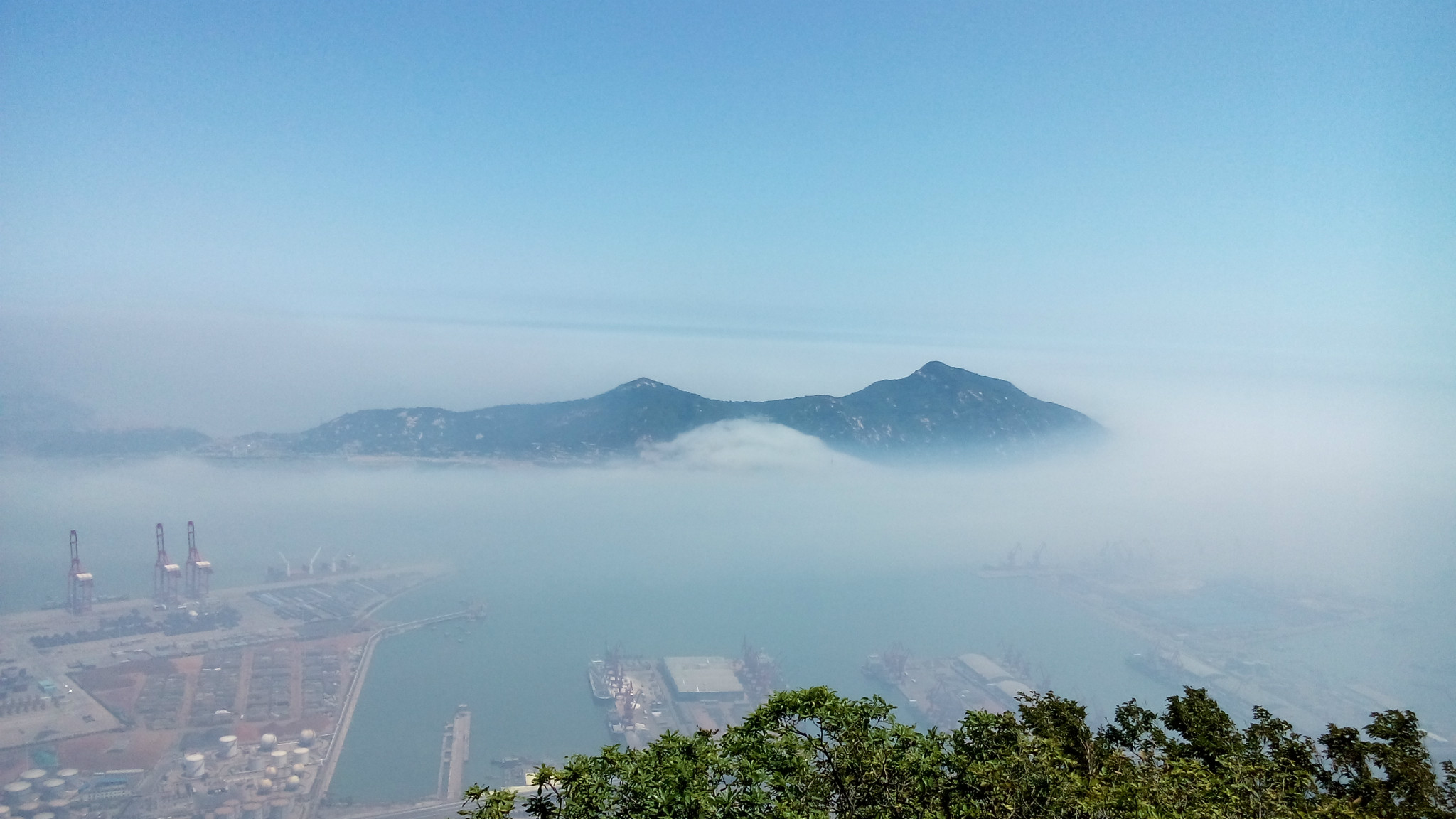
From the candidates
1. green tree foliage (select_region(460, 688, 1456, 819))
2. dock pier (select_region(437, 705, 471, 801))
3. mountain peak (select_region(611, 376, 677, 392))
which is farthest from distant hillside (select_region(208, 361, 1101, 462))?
green tree foliage (select_region(460, 688, 1456, 819))

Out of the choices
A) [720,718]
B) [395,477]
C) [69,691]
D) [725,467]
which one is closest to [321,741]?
[69,691]

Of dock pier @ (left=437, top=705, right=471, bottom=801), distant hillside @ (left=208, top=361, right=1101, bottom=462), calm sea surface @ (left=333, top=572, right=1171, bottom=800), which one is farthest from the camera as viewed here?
distant hillside @ (left=208, top=361, right=1101, bottom=462)

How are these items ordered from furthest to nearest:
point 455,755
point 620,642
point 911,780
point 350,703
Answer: point 620,642 → point 350,703 → point 455,755 → point 911,780

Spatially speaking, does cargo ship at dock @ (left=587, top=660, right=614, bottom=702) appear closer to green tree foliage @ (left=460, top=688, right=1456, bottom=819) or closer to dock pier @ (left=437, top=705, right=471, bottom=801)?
dock pier @ (left=437, top=705, right=471, bottom=801)

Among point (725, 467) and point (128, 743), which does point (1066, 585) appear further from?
point (128, 743)

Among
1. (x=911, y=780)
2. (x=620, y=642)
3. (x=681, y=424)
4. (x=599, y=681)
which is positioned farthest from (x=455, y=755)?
(x=681, y=424)

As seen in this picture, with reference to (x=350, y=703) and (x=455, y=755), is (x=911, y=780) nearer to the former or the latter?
(x=455, y=755)

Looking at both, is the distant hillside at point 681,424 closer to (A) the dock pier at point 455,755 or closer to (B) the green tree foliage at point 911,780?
(A) the dock pier at point 455,755
